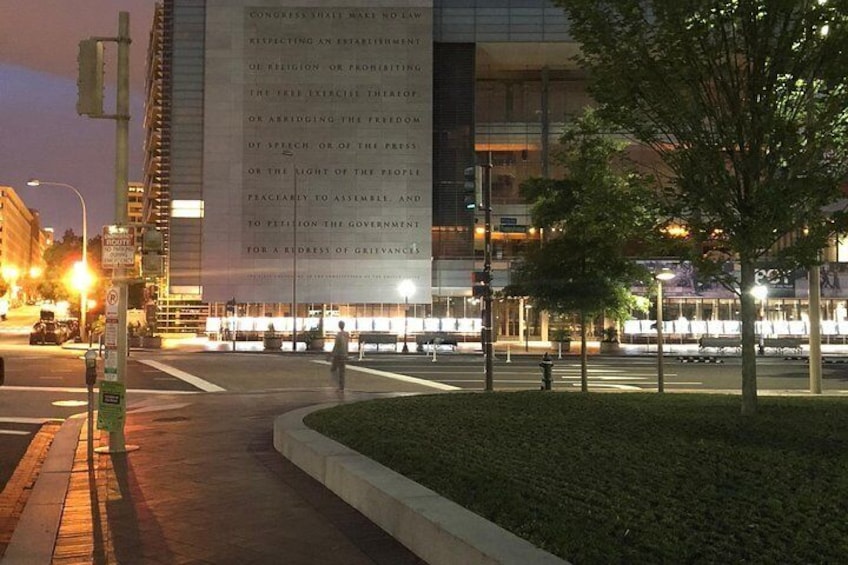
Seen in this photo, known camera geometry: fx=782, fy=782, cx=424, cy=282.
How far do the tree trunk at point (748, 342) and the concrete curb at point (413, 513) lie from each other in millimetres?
6080

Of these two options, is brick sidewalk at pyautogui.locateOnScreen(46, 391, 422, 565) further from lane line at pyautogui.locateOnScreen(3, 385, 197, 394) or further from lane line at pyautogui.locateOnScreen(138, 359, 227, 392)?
lane line at pyautogui.locateOnScreen(138, 359, 227, 392)

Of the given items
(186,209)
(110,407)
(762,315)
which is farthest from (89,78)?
(762,315)

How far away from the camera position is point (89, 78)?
34.0 ft

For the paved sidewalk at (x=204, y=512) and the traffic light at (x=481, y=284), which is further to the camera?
the traffic light at (x=481, y=284)

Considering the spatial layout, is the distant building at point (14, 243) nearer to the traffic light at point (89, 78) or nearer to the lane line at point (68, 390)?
the lane line at point (68, 390)

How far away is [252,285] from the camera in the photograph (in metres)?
54.0

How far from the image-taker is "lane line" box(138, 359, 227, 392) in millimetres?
20967

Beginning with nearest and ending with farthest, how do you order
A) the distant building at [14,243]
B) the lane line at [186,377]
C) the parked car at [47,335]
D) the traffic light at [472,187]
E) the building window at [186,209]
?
the traffic light at [472,187] → the lane line at [186,377] → the parked car at [47,335] → the building window at [186,209] → the distant building at [14,243]

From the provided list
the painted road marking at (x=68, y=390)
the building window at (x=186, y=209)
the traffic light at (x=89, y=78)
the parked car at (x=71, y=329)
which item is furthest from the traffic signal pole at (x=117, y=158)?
the building window at (x=186, y=209)

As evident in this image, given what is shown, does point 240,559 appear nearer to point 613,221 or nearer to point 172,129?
point 613,221

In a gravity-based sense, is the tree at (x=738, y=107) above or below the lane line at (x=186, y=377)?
above

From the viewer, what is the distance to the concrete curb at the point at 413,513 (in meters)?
4.98

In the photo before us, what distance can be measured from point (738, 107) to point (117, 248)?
29.2 ft

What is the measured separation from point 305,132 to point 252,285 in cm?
1127
